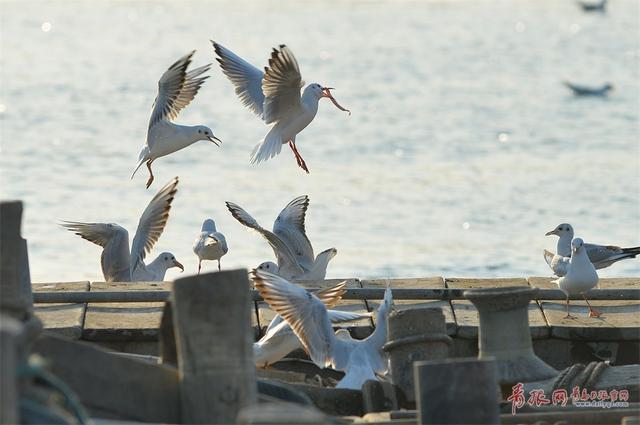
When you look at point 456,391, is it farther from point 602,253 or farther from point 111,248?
point 111,248

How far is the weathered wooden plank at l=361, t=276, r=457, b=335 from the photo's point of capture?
34.6 ft

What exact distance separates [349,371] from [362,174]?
57.4 ft

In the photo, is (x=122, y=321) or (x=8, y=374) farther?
(x=122, y=321)

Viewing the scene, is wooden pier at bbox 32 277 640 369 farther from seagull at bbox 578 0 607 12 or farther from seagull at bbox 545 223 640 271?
seagull at bbox 578 0 607 12

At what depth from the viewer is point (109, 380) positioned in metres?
7.48

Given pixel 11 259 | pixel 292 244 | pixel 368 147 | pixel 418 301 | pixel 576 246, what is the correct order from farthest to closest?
pixel 368 147 < pixel 292 244 < pixel 576 246 < pixel 418 301 < pixel 11 259

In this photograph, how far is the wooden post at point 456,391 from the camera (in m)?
7.58

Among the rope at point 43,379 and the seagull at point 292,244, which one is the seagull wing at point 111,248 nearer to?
the seagull at point 292,244

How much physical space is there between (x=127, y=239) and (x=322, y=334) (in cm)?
399

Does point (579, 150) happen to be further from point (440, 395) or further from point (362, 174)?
point (440, 395)

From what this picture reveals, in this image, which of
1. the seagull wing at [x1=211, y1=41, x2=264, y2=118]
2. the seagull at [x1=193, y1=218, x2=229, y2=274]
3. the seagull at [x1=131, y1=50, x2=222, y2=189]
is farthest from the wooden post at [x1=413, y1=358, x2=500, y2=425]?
the seagull wing at [x1=211, y1=41, x2=264, y2=118]

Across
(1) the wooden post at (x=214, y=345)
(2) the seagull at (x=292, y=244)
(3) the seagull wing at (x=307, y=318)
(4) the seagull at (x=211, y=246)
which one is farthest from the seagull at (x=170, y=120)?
(1) the wooden post at (x=214, y=345)

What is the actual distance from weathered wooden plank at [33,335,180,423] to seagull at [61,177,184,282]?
5.74 meters

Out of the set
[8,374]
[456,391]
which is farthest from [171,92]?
[8,374]
